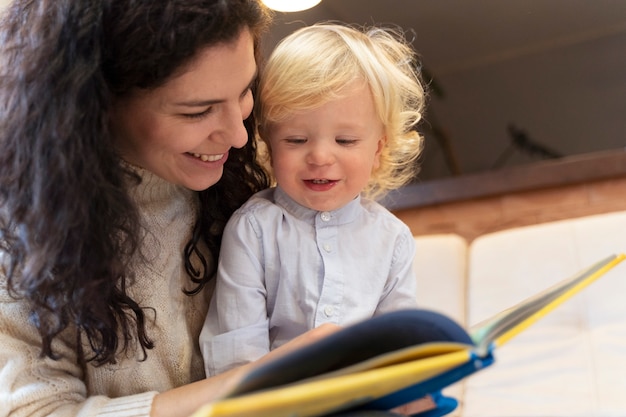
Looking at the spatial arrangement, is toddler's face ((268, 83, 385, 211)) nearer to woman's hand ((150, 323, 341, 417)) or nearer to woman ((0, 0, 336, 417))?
woman ((0, 0, 336, 417))

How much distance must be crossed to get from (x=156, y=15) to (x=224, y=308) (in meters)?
0.46

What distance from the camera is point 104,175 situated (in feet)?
3.51

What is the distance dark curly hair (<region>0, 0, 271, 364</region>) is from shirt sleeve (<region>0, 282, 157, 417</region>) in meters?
0.03

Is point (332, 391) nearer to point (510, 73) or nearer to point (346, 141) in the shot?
point (346, 141)

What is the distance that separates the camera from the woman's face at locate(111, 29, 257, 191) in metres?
1.07

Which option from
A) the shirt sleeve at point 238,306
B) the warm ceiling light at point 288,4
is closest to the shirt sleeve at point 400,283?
the shirt sleeve at point 238,306

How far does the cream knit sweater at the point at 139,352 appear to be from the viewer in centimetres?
108

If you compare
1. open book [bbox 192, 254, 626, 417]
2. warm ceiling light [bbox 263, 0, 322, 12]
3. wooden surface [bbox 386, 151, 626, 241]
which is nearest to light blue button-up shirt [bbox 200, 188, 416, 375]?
open book [bbox 192, 254, 626, 417]

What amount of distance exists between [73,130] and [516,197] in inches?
74.2

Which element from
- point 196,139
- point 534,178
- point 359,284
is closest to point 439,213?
point 534,178

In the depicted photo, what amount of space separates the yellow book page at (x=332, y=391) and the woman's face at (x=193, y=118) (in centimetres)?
55

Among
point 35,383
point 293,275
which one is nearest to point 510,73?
point 293,275

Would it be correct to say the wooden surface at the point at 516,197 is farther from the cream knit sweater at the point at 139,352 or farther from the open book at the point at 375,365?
the open book at the point at 375,365

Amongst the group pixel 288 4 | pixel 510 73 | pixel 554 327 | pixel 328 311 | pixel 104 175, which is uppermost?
pixel 288 4
